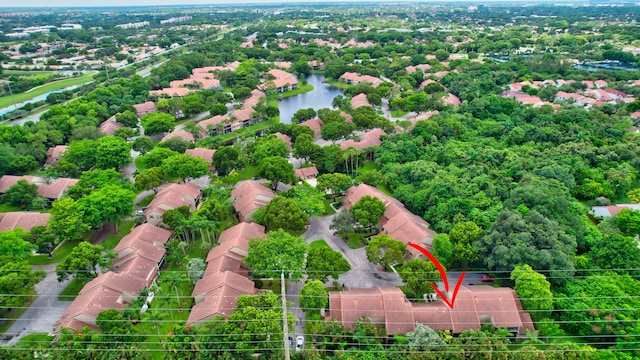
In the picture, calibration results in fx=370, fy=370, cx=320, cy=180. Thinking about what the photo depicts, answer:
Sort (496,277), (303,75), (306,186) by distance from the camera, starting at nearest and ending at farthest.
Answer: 1. (496,277)
2. (306,186)
3. (303,75)

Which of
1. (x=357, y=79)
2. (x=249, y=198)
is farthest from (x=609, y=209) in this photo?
(x=357, y=79)

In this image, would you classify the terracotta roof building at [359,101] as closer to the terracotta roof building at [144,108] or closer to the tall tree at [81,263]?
the terracotta roof building at [144,108]

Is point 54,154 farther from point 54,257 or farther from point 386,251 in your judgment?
point 386,251

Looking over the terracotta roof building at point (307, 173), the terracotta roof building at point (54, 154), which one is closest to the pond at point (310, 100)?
the terracotta roof building at point (307, 173)

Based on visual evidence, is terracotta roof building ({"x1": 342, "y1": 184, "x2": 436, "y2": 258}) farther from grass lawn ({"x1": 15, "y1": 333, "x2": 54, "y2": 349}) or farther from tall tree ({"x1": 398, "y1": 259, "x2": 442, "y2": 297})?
grass lawn ({"x1": 15, "y1": 333, "x2": 54, "y2": 349})

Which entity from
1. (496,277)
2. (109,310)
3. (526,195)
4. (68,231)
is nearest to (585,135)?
(526,195)

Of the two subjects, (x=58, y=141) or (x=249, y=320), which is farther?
(x=58, y=141)

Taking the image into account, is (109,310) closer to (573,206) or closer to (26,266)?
(26,266)
